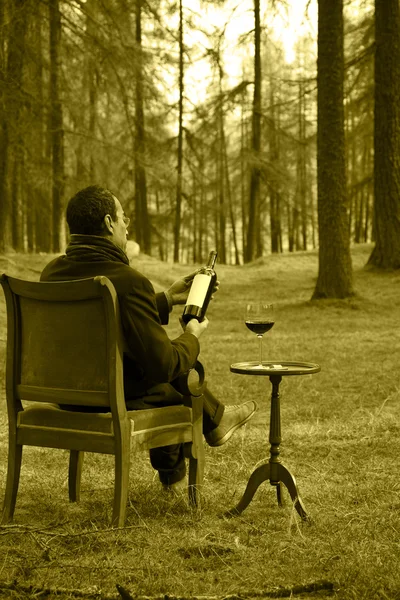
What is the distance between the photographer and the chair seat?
3.74m

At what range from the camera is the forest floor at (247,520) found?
304 centimetres

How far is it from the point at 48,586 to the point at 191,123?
23645 mm

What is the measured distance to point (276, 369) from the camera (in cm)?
400

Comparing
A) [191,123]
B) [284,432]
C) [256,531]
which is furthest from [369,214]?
[256,531]

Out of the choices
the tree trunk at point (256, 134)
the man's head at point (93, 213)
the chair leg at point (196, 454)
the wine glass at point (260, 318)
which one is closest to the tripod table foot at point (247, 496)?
the chair leg at point (196, 454)

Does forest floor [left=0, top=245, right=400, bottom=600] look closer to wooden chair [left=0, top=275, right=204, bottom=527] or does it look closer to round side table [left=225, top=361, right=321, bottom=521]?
round side table [left=225, top=361, right=321, bottom=521]

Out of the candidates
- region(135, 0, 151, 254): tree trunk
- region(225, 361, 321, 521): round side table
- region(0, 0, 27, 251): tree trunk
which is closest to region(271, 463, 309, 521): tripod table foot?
region(225, 361, 321, 521): round side table

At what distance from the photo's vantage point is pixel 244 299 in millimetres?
16531

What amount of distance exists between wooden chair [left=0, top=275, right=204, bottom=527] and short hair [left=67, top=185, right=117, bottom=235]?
39cm

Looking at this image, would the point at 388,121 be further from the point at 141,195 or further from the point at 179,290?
the point at 179,290

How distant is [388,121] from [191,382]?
1349 cm

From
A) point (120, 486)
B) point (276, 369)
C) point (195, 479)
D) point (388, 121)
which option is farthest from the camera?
point (388, 121)

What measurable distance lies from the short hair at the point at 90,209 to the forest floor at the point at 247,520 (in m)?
1.38

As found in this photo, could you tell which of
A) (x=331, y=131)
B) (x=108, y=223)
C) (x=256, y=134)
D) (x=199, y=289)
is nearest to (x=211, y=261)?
(x=199, y=289)
